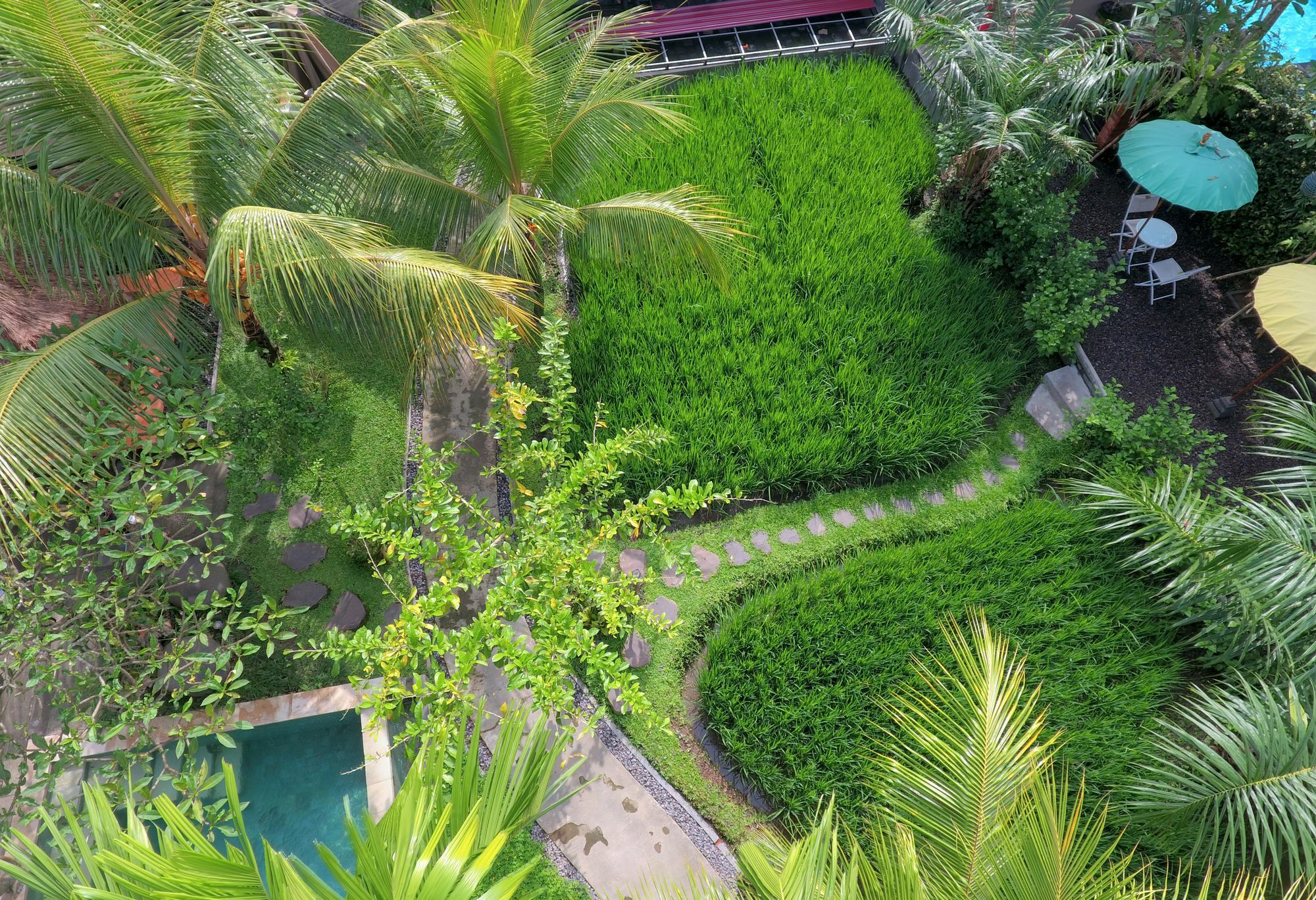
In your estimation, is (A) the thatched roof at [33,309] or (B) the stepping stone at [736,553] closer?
(A) the thatched roof at [33,309]

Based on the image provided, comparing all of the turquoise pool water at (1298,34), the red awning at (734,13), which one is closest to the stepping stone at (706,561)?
the red awning at (734,13)

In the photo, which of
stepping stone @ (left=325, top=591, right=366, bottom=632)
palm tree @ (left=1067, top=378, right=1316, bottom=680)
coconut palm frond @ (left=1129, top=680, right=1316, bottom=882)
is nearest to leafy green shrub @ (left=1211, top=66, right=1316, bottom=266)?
palm tree @ (left=1067, top=378, right=1316, bottom=680)

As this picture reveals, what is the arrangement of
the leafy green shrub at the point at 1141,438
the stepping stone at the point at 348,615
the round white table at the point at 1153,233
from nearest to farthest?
the stepping stone at the point at 348,615, the leafy green shrub at the point at 1141,438, the round white table at the point at 1153,233

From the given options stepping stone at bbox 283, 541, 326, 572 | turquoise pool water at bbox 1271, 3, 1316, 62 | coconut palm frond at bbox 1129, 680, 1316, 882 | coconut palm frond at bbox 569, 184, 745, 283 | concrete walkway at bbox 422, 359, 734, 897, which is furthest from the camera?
turquoise pool water at bbox 1271, 3, 1316, 62

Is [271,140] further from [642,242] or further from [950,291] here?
[950,291]

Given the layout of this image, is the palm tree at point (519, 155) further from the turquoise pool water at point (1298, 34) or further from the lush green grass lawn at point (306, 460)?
the turquoise pool water at point (1298, 34)

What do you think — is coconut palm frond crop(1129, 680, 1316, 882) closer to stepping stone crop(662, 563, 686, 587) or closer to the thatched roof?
stepping stone crop(662, 563, 686, 587)
